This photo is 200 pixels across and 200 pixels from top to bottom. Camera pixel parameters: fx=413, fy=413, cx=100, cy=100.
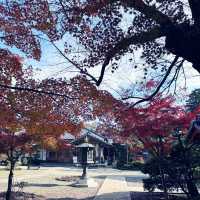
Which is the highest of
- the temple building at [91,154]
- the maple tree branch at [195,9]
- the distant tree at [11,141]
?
the temple building at [91,154]

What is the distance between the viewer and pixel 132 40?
8.55 meters

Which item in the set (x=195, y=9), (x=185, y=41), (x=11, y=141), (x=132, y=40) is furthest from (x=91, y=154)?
(x=195, y=9)

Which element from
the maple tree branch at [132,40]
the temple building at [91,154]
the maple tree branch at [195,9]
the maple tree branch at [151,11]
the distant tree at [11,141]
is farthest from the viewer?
the temple building at [91,154]

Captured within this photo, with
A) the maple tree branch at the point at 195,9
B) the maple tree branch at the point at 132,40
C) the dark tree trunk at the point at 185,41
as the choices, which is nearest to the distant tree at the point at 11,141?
the maple tree branch at the point at 132,40

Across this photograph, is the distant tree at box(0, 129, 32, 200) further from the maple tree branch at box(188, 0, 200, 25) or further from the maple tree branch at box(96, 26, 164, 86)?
the maple tree branch at box(188, 0, 200, 25)

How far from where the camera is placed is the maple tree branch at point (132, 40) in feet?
27.3

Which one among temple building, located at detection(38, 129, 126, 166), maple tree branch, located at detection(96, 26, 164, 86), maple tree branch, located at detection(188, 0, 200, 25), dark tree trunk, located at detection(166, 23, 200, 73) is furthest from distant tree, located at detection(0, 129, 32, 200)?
temple building, located at detection(38, 129, 126, 166)

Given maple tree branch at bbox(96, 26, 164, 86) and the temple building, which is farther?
the temple building

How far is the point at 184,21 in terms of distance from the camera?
27.4ft

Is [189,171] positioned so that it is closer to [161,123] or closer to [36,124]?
[161,123]

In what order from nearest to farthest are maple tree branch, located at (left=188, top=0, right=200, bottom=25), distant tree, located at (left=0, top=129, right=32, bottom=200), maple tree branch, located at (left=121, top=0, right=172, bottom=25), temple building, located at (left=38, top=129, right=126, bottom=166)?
maple tree branch, located at (left=188, top=0, right=200, bottom=25)
maple tree branch, located at (left=121, top=0, right=172, bottom=25)
distant tree, located at (left=0, top=129, right=32, bottom=200)
temple building, located at (left=38, top=129, right=126, bottom=166)

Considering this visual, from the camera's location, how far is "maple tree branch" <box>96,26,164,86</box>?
8320 mm

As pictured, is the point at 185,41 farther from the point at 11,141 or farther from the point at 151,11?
the point at 11,141

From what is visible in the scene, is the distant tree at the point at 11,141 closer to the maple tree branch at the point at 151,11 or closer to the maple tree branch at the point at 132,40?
the maple tree branch at the point at 132,40
